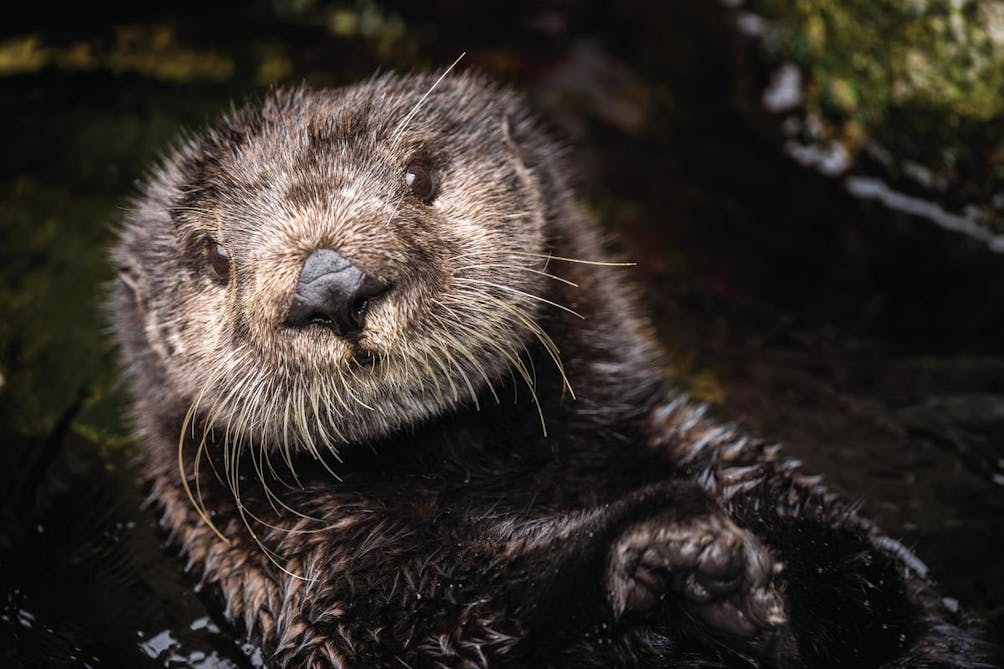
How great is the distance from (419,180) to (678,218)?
98.6 inches

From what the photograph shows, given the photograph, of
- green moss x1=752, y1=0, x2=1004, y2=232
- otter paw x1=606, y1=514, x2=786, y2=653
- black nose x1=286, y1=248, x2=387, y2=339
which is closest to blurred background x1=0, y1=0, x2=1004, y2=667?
green moss x1=752, y1=0, x2=1004, y2=232

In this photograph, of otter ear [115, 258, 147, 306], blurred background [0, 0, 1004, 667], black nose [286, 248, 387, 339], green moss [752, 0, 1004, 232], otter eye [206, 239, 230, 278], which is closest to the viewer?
black nose [286, 248, 387, 339]

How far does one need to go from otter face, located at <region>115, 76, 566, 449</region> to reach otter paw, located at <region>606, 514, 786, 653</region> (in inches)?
27.7

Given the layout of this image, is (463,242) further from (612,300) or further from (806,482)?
(806,482)

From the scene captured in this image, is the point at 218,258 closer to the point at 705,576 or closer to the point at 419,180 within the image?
the point at 419,180

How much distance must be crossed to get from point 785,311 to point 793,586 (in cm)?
201

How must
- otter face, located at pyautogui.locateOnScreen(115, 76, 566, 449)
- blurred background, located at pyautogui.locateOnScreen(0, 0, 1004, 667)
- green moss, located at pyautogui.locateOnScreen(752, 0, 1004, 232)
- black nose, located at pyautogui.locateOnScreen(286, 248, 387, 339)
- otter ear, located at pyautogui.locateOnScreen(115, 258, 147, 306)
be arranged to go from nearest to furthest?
black nose, located at pyautogui.locateOnScreen(286, 248, 387, 339)
otter face, located at pyautogui.locateOnScreen(115, 76, 566, 449)
otter ear, located at pyautogui.locateOnScreen(115, 258, 147, 306)
blurred background, located at pyautogui.locateOnScreen(0, 0, 1004, 667)
green moss, located at pyautogui.locateOnScreen(752, 0, 1004, 232)

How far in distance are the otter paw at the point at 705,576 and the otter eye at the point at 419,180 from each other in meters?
1.15

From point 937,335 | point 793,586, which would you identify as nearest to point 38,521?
point 793,586

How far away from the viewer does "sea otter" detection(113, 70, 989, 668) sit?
2877 millimetres

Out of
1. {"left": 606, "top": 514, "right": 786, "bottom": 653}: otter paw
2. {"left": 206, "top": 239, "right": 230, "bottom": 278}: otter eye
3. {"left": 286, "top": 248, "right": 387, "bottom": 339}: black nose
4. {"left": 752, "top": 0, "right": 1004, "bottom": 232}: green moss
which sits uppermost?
{"left": 206, "top": 239, "right": 230, "bottom": 278}: otter eye

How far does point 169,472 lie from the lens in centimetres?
354

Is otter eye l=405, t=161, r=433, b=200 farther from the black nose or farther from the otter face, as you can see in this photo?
the black nose


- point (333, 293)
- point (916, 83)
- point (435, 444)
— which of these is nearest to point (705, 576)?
point (435, 444)
